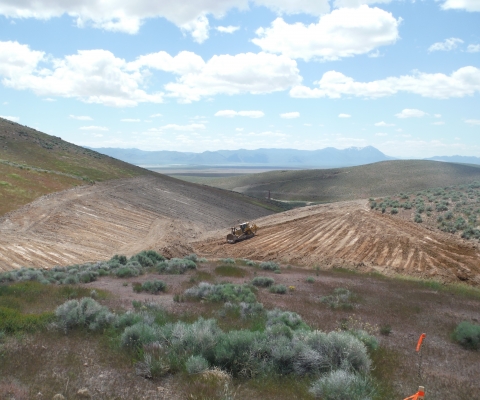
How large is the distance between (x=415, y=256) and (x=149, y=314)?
791 inches

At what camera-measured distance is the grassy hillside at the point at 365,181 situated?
92.8 m

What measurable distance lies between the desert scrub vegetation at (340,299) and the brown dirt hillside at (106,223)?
16940 mm

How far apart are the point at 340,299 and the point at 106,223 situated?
27.4 m

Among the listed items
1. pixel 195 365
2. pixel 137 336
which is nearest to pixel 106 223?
pixel 137 336

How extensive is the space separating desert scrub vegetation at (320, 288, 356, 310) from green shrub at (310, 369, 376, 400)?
609cm

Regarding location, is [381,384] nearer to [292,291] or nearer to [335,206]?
[292,291]

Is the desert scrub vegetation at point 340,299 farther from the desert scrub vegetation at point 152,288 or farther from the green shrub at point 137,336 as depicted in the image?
the green shrub at point 137,336

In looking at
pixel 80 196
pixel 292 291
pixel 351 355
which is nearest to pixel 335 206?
pixel 80 196

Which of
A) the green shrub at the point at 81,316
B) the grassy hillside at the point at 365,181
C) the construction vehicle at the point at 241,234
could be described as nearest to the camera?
the green shrub at the point at 81,316

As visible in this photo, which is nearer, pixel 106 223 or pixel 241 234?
pixel 241 234

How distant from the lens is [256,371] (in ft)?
21.6

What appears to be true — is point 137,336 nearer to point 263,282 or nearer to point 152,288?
point 152,288

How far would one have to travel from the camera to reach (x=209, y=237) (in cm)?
3903

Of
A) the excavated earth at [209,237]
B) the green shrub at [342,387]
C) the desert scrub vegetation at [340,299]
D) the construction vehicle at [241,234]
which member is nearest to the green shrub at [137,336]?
the green shrub at [342,387]
